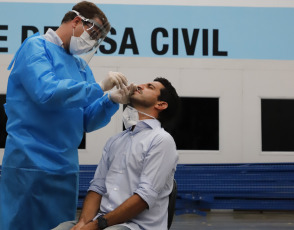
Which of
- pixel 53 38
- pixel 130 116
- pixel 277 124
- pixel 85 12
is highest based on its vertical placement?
pixel 85 12

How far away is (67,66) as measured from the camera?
2.33 metres

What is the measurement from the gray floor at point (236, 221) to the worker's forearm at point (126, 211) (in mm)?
3040

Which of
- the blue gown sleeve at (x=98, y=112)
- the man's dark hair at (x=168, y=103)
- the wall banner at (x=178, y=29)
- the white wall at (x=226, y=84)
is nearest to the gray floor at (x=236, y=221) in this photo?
the white wall at (x=226, y=84)

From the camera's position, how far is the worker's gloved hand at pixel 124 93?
7.27 feet

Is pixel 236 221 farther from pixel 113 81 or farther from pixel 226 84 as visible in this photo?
pixel 113 81

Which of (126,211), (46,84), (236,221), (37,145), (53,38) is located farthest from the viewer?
(236,221)

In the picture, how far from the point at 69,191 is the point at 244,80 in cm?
444

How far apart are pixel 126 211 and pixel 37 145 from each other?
0.56m

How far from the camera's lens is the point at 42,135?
221 cm

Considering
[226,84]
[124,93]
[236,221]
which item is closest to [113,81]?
[124,93]

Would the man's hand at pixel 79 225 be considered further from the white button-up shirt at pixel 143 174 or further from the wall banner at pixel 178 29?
the wall banner at pixel 178 29

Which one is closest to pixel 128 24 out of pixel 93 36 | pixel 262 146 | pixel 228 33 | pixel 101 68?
pixel 101 68

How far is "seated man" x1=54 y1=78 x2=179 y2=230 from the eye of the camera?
195cm

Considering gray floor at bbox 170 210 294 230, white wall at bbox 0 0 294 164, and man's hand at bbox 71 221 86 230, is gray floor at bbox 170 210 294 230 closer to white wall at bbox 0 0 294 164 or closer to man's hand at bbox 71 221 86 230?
white wall at bbox 0 0 294 164
